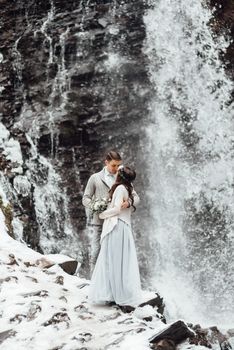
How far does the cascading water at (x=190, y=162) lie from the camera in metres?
13.3

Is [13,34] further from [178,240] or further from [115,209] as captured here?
[115,209]

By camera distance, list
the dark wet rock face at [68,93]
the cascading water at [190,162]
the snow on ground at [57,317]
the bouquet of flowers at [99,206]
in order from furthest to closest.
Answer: the dark wet rock face at [68,93], the cascading water at [190,162], the bouquet of flowers at [99,206], the snow on ground at [57,317]

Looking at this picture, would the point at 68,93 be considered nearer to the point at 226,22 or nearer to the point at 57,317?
the point at 226,22

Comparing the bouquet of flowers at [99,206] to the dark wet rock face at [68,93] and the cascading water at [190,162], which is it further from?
the dark wet rock face at [68,93]

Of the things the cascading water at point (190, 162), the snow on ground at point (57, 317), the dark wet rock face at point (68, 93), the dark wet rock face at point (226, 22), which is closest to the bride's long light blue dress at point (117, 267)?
the snow on ground at point (57, 317)

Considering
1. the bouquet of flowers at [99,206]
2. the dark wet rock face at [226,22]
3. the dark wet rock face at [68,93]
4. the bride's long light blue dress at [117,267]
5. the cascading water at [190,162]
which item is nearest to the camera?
the bride's long light blue dress at [117,267]

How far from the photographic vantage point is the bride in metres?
6.87

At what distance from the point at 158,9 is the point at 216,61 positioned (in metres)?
2.55

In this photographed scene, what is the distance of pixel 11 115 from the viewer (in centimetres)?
1602

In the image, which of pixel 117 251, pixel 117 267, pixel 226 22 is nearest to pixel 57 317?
pixel 117 267

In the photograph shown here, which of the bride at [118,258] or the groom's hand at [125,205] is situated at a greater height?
the groom's hand at [125,205]

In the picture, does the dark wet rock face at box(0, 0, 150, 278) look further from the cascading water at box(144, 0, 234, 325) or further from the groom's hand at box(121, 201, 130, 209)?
the groom's hand at box(121, 201, 130, 209)

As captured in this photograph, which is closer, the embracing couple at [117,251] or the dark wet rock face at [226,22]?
the embracing couple at [117,251]

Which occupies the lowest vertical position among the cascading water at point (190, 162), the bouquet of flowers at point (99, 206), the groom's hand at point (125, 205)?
the cascading water at point (190, 162)
